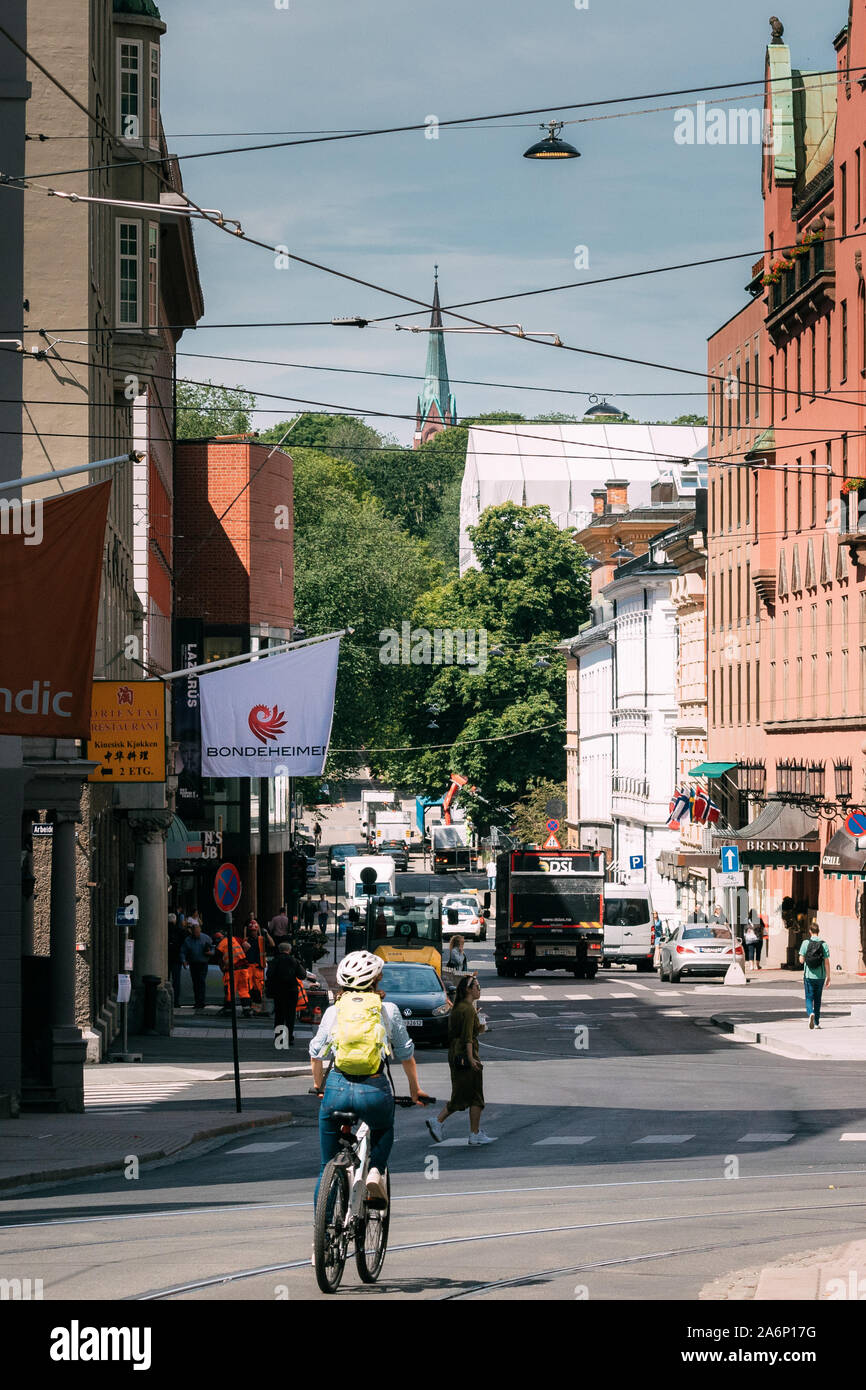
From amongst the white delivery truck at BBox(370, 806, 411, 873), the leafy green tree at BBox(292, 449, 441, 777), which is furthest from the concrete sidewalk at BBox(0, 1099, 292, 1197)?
the white delivery truck at BBox(370, 806, 411, 873)

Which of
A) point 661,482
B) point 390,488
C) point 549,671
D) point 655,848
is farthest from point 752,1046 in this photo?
point 390,488

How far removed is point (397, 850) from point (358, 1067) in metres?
116

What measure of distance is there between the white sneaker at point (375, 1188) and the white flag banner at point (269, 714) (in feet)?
70.4

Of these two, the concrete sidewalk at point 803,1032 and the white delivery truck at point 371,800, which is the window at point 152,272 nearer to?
the concrete sidewalk at point 803,1032

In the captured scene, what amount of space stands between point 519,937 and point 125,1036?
91.5 ft

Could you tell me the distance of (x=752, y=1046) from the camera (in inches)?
1328

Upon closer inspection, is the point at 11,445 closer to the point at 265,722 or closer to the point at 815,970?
the point at 265,722

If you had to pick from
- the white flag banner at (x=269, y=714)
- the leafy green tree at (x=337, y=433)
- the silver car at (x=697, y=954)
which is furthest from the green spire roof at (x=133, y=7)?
the leafy green tree at (x=337, y=433)

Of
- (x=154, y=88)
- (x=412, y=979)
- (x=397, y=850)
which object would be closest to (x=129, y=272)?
(x=154, y=88)

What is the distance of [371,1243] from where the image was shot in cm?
1086

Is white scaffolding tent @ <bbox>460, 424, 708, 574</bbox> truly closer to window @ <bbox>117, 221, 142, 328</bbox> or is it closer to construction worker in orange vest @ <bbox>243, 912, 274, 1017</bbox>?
construction worker in orange vest @ <bbox>243, 912, 274, 1017</bbox>

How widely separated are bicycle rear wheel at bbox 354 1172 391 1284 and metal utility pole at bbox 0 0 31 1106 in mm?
12283

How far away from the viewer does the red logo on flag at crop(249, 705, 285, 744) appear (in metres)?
32.3

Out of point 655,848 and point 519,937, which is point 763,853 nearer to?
point 519,937
